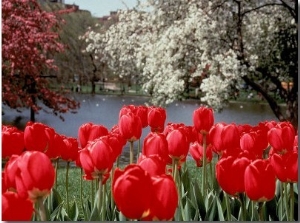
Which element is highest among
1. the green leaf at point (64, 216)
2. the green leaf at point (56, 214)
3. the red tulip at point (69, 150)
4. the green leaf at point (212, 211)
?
the red tulip at point (69, 150)

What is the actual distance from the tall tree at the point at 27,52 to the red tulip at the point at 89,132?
18.1 ft

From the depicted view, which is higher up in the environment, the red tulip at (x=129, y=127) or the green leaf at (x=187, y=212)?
the red tulip at (x=129, y=127)

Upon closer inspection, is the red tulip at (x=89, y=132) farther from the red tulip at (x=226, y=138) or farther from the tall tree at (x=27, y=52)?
the tall tree at (x=27, y=52)

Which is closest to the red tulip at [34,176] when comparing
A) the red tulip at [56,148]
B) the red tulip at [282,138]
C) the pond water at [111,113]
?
the red tulip at [56,148]

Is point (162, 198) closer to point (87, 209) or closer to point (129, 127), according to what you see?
point (129, 127)

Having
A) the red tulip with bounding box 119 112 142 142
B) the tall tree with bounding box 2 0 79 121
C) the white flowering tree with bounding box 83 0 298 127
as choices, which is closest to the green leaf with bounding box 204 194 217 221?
the red tulip with bounding box 119 112 142 142

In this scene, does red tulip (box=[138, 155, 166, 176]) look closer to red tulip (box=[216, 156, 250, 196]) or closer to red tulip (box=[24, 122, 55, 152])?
red tulip (box=[216, 156, 250, 196])

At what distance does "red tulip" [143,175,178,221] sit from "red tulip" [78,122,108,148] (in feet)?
2.48

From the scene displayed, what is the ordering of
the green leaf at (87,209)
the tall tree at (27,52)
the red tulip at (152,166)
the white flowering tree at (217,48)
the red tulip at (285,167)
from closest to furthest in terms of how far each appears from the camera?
the red tulip at (152,166), the red tulip at (285,167), the green leaf at (87,209), the tall tree at (27,52), the white flowering tree at (217,48)

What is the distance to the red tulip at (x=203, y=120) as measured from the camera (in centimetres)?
191

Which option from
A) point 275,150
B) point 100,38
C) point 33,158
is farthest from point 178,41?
point 33,158

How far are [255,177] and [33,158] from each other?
1.55ft

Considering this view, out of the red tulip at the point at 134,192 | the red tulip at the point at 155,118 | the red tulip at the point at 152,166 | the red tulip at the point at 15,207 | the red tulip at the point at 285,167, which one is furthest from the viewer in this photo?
the red tulip at the point at 155,118

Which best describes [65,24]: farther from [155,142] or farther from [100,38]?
[155,142]
